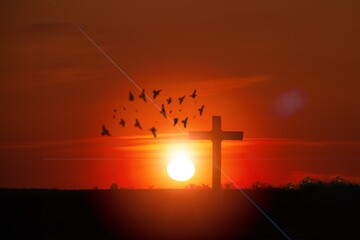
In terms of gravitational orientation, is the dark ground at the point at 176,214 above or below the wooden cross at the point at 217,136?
below

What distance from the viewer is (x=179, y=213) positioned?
78.8ft

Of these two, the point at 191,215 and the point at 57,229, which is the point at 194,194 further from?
the point at 57,229

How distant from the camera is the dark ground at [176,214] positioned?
2134 cm

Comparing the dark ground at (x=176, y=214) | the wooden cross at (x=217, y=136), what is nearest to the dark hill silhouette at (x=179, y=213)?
the dark ground at (x=176, y=214)

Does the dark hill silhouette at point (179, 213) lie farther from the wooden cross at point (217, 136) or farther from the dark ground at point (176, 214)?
the wooden cross at point (217, 136)

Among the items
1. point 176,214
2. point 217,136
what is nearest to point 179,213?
point 176,214

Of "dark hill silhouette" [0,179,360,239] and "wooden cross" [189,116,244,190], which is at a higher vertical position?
"wooden cross" [189,116,244,190]

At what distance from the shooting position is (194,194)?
26.4m

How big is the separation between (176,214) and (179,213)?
0.46 feet

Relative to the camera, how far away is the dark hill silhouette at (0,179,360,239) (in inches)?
840

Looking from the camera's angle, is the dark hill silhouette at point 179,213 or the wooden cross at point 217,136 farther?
the wooden cross at point 217,136

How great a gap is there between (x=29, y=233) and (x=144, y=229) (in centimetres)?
299

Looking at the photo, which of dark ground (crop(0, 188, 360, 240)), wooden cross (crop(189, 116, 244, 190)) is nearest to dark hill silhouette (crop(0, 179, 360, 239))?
dark ground (crop(0, 188, 360, 240))

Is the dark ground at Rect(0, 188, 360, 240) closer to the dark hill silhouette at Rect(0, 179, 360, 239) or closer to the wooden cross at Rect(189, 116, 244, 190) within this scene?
the dark hill silhouette at Rect(0, 179, 360, 239)
